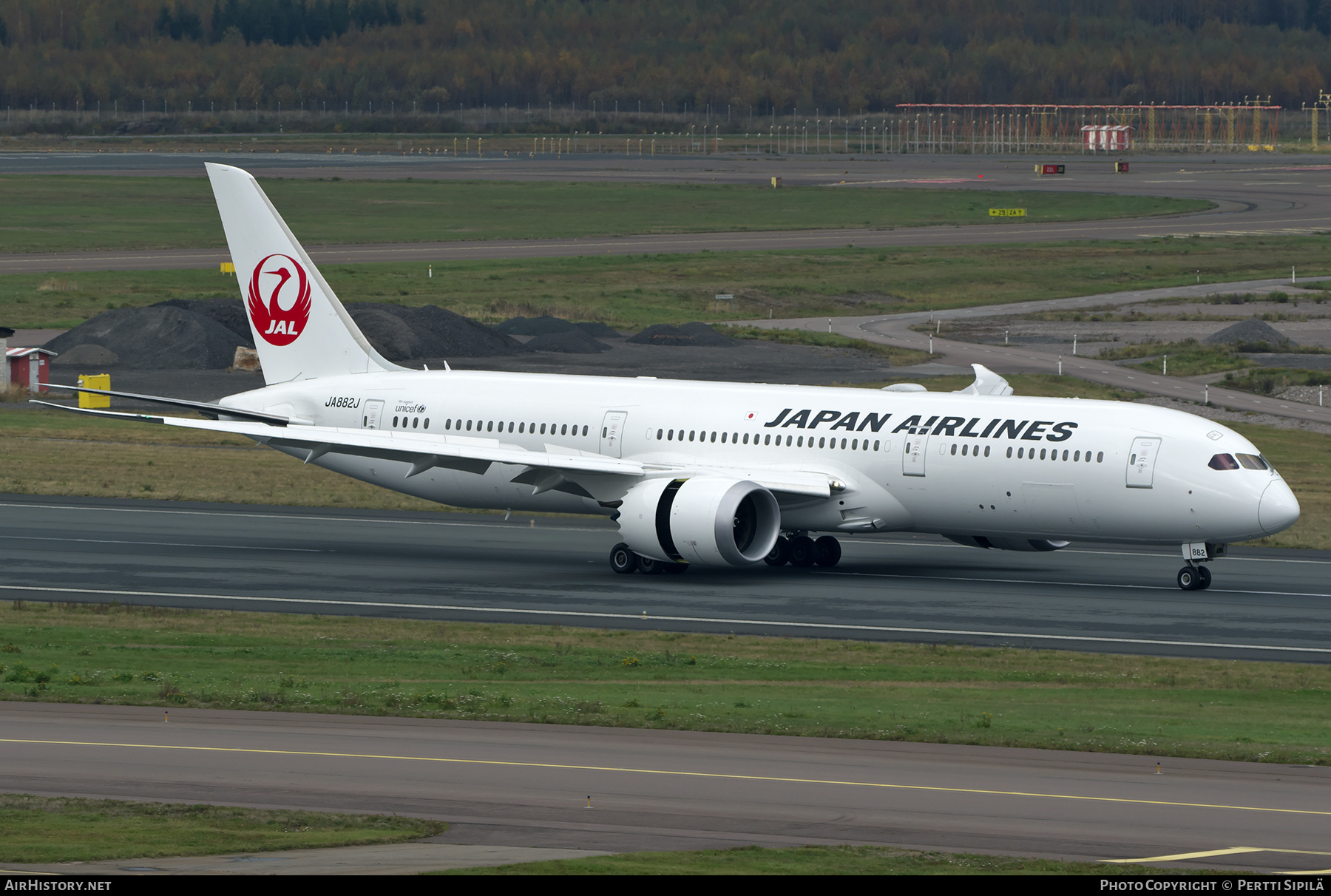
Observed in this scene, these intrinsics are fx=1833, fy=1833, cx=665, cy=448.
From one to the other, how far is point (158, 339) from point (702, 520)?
52.9 m

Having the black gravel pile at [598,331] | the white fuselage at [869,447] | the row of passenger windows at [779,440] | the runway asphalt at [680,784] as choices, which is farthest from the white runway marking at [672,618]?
the black gravel pile at [598,331]

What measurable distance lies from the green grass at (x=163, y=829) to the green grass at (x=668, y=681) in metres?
6.68

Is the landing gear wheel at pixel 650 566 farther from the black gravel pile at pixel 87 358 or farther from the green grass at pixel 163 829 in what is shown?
the black gravel pile at pixel 87 358

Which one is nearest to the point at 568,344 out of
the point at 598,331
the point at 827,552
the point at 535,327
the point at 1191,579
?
the point at 598,331

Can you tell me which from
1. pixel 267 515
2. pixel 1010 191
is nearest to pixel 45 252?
pixel 267 515

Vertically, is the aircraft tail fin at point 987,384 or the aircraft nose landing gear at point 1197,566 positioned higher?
the aircraft tail fin at point 987,384

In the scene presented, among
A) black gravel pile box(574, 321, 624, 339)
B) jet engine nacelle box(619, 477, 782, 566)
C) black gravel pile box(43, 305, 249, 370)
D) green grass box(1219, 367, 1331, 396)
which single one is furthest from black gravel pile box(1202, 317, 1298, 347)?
jet engine nacelle box(619, 477, 782, 566)

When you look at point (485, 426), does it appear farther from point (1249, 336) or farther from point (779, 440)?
point (1249, 336)

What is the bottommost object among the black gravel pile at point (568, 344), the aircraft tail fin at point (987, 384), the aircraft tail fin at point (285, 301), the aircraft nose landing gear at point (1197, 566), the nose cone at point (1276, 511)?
the aircraft nose landing gear at point (1197, 566)

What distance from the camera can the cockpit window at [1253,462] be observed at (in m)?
43.4

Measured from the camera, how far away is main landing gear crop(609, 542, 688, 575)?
47281 millimetres

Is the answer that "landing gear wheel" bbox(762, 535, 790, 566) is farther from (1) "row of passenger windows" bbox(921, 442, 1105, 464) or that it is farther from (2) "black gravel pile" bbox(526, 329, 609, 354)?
(2) "black gravel pile" bbox(526, 329, 609, 354)

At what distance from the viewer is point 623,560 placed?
4741cm
